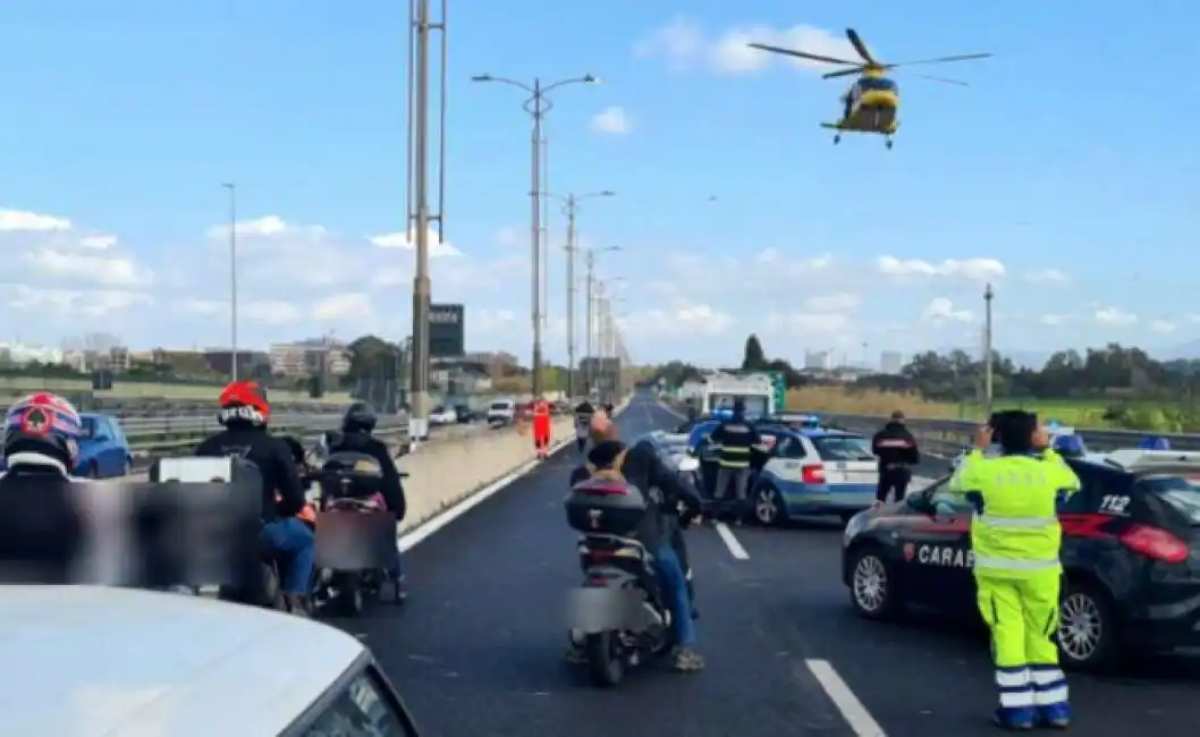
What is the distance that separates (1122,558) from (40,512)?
6.97 meters

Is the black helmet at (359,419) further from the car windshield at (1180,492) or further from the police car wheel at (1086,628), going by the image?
the car windshield at (1180,492)

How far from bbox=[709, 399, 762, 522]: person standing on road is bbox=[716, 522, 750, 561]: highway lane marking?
426 mm

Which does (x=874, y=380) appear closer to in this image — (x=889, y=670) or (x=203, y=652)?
(x=889, y=670)

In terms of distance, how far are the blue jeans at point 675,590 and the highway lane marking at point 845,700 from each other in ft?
2.88

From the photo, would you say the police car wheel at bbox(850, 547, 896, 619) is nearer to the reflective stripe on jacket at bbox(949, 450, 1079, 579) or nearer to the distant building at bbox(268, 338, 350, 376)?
the reflective stripe on jacket at bbox(949, 450, 1079, 579)

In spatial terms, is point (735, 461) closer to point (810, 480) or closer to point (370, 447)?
point (810, 480)

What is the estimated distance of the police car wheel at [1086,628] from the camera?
1061 centimetres

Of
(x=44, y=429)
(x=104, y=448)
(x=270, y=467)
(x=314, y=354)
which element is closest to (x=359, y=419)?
(x=270, y=467)

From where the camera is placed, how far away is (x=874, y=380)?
133 metres

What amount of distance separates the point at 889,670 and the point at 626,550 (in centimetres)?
205

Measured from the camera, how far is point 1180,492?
35.8 feet

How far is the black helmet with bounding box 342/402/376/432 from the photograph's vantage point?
12.9m

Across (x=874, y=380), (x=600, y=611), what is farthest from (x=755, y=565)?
(x=874, y=380)

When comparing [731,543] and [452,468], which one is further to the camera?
[452,468]
